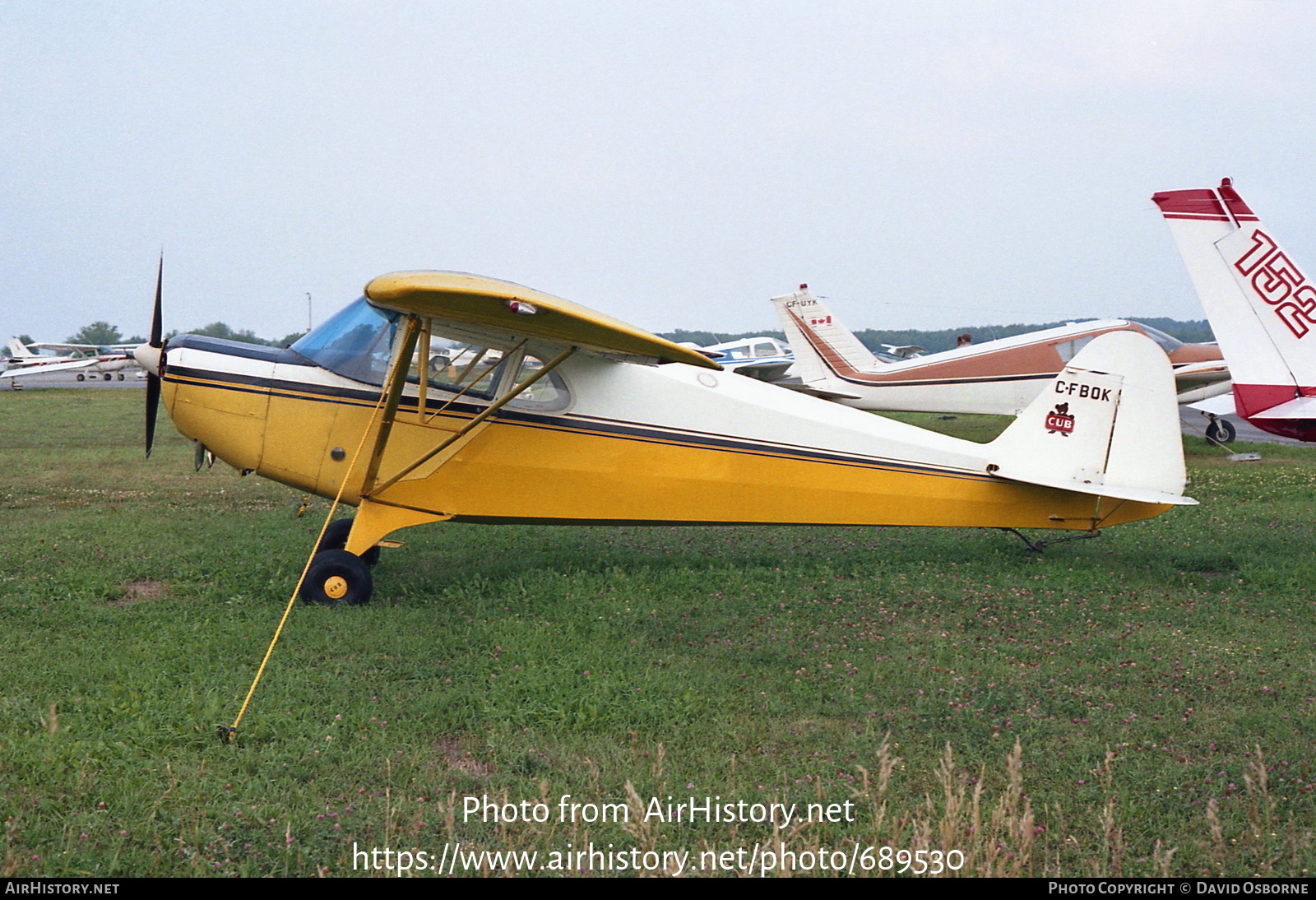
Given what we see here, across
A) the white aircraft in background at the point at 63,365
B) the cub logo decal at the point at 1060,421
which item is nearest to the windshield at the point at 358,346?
the cub logo decal at the point at 1060,421

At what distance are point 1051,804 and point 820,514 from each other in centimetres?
384

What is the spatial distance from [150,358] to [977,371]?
1360cm

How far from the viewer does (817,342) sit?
19.4 metres

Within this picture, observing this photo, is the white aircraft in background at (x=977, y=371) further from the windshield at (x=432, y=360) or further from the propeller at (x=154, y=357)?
the propeller at (x=154, y=357)

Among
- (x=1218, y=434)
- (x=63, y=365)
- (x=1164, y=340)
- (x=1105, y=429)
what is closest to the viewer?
(x=1105, y=429)

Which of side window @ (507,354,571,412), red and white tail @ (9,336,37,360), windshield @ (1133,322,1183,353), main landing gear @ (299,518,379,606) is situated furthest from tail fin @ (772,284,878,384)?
red and white tail @ (9,336,37,360)

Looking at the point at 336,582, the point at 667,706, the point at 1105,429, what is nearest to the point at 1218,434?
the point at 1105,429

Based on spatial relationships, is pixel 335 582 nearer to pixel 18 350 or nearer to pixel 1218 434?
pixel 1218 434

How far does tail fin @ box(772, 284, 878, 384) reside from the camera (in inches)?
739

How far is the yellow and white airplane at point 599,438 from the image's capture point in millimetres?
6664

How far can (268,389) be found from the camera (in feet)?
22.0

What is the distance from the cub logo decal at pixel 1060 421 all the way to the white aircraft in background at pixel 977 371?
914cm

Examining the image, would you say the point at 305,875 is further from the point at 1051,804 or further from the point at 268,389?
the point at 268,389

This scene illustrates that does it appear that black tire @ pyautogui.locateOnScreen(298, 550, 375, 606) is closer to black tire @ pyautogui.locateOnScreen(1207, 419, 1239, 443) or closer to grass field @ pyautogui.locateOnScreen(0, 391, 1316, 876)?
grass field @ pyautogui.locateOnScreen(0, 391, 1316, 876)
